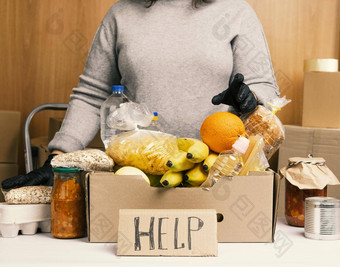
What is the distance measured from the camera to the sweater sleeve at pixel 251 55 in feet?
4.48

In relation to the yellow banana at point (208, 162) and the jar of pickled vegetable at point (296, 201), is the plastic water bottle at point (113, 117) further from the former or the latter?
the jar of pickled vegetable at point (296, 201)

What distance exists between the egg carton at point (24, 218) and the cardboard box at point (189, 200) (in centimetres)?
11

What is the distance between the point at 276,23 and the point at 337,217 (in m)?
1.64

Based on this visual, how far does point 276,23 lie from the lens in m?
2.39

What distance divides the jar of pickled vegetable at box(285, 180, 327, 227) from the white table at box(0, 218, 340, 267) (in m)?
0.10

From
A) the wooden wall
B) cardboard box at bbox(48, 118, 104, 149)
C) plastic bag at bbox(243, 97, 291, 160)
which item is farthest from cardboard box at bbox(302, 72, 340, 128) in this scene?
plastic bag at bbox(243, 97, 291, 160)

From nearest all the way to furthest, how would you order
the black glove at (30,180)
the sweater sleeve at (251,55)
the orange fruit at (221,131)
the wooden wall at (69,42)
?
the orange fruit at (221,131) < the black glove at (30,180) < the sweater sleeve at (251,55) < the wooden wall at (69,42)

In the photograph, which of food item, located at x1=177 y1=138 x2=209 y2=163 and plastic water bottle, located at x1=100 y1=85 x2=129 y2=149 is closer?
food item, located at x1=177 y1=138 x2=209 y2=163

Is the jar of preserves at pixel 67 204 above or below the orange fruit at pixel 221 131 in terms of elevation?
Answer: below

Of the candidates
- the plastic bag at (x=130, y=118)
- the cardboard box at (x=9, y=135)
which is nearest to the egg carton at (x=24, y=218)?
the plastic bag at (x=130, y=118)

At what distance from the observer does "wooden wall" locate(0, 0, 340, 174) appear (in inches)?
93.7

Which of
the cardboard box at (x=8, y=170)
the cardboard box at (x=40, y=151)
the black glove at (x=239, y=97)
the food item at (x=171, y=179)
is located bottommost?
the cardboard box at (x=8, y=170)

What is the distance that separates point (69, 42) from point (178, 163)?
1.68m

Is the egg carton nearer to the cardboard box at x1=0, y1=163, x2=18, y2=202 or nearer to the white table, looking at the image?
the white table
